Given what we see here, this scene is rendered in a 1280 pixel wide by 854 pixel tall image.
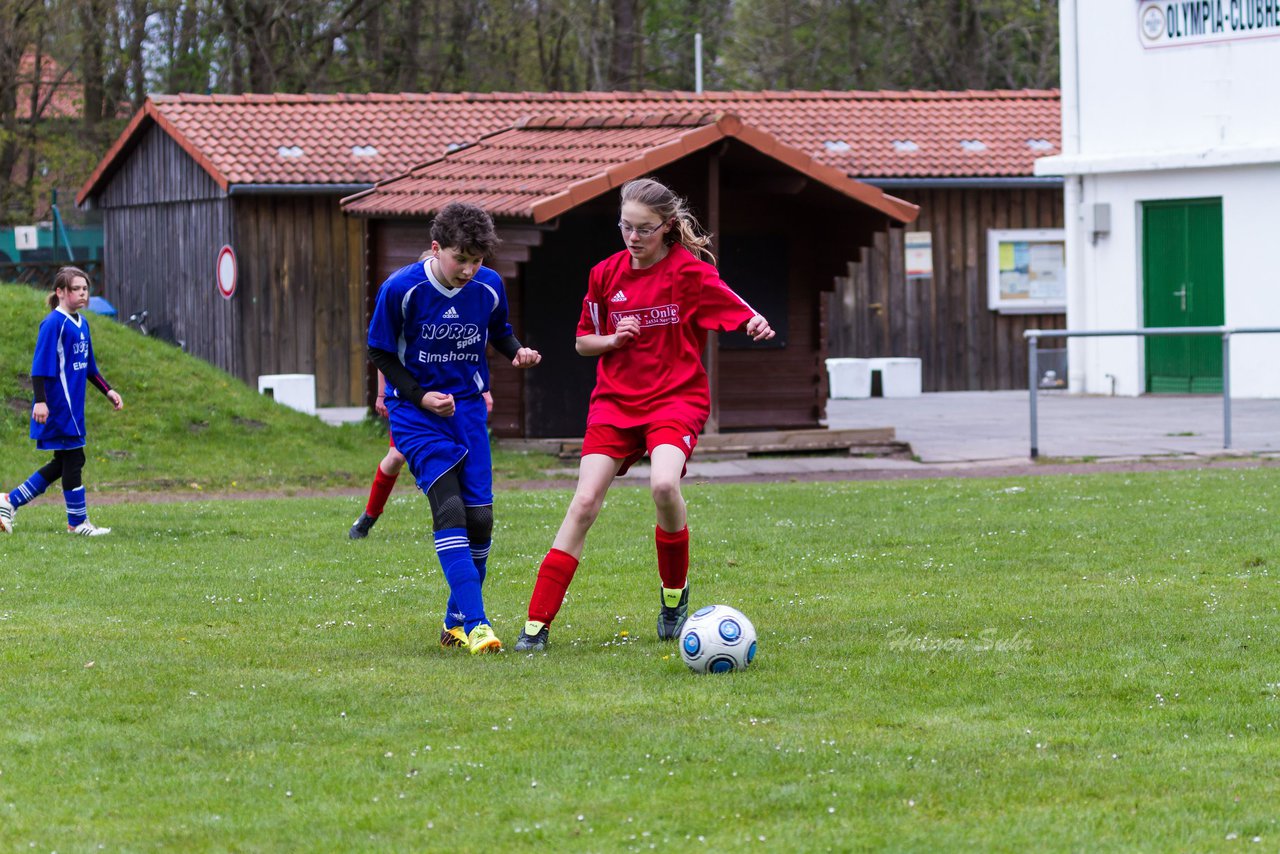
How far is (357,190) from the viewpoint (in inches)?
964

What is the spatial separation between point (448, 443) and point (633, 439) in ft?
2.46

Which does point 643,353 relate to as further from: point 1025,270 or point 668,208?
point 1025,270

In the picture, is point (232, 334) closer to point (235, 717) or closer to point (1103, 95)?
point (1103, 95)

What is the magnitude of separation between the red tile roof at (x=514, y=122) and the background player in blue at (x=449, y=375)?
54.5 ft

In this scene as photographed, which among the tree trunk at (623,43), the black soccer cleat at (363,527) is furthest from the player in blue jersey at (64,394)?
the tree trunk at (623,43)

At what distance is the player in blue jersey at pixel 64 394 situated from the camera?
466 inches

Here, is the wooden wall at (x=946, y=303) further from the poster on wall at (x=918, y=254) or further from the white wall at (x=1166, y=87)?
the white wall at (x=1166, y=87)

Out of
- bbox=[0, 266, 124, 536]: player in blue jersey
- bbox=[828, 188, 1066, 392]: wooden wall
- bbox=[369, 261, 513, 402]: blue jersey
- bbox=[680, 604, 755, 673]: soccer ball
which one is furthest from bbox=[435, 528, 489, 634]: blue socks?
bbox=[828, 188, 1066, 392]: wooden wall

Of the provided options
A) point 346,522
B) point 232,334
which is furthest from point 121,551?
point 232,334

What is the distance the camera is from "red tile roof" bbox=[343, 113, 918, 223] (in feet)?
56.6

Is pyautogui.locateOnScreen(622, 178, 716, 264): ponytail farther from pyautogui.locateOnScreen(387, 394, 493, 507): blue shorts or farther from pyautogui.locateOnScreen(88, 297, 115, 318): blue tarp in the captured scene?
pyautogui.locateOnScreen(88, 297, 115, 318): blue tarp

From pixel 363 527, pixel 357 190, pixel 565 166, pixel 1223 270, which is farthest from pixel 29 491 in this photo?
pixel 1223 270

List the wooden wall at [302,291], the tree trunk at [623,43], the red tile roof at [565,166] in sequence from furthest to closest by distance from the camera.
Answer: the tree trunk at [623,43], the wooden wall at [302,291], the red tile roof at [565,166]

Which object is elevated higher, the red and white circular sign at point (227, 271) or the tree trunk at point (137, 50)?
the tree trunk at point (137, 50)
